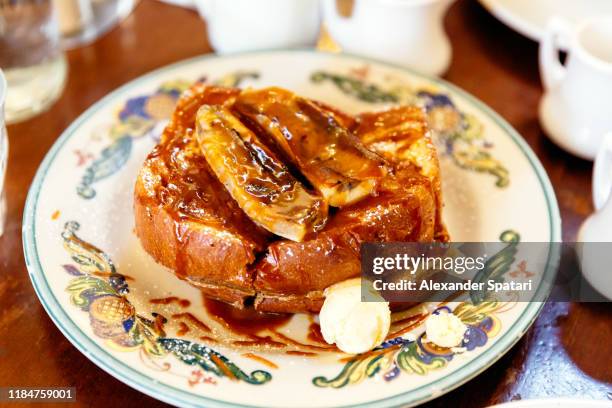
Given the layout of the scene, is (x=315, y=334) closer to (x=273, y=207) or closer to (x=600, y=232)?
(x=273, y=207)

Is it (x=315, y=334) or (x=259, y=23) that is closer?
(x=315, y=334)

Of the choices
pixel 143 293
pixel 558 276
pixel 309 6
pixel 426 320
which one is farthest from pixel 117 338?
pixel 309 6

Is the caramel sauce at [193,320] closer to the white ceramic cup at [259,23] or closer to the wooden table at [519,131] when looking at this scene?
the wooden table at [519,131]

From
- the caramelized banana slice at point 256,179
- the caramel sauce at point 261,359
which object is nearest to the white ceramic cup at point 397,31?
the caramelized banana slice at point 256,179

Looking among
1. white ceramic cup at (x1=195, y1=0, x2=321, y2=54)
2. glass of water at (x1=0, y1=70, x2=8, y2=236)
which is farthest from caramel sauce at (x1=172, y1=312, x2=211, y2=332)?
white ceramic cup at (x1=195, y1=0, x2=321, y2=54)

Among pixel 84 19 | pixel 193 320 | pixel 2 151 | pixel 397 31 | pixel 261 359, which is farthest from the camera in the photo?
pixel 84 19

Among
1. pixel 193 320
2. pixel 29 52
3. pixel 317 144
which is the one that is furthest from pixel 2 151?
pixel 317 144

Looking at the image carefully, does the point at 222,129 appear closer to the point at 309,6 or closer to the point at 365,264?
the point at 365,264

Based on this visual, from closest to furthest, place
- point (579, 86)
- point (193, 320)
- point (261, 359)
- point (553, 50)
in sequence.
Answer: point (261, 359) < point (193, 320) < point (579, 86) < point (553, 50)
